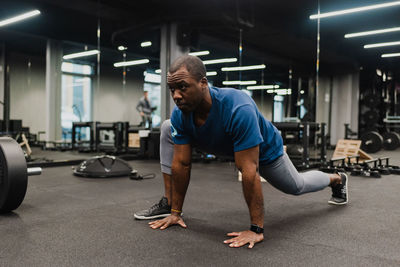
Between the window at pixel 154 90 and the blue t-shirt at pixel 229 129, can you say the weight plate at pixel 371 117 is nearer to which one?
the window at pixel 154 90

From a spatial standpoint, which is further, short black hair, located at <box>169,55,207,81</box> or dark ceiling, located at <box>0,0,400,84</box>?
dark ceiling, located at <box>0,0,400,84</box>

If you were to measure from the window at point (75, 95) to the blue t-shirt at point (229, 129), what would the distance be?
235 inches

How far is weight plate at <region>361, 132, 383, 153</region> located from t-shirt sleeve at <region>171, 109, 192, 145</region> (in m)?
6.28

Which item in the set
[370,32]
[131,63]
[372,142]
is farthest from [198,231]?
[370,32]

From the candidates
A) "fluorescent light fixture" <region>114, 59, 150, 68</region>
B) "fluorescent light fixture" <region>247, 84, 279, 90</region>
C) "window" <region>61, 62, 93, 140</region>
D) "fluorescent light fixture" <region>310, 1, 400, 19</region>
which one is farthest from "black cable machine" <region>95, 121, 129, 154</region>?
"fluorescent light fixture" <region>310, 1, 400, 19</region>

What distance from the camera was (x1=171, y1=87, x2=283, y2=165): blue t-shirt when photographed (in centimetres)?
137

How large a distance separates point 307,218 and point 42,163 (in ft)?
12.0

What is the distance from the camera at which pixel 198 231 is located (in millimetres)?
1635

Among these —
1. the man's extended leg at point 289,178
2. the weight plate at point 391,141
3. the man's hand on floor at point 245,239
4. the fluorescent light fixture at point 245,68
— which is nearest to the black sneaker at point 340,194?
the man's extended leg at point 289,178

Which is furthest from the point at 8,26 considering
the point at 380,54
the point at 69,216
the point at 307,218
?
the point at 380,54

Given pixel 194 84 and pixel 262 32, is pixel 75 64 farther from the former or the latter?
pixel 194 84

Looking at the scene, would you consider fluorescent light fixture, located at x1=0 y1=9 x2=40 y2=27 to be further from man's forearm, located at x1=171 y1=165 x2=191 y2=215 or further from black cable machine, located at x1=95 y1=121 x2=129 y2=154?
man's forearm, located at x1=171 y1=165 x2=191 y2=215

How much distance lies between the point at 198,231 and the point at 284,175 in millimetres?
532

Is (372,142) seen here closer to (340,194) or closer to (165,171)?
(340,194)
